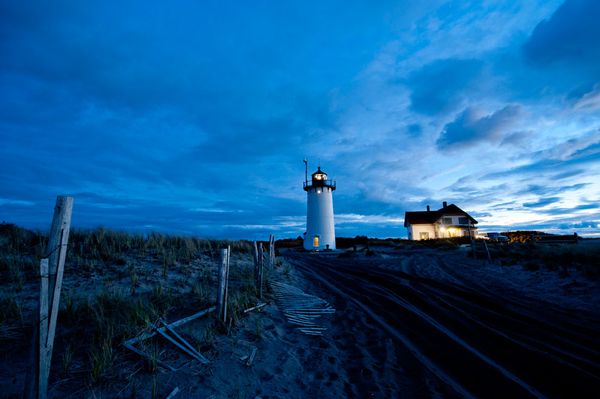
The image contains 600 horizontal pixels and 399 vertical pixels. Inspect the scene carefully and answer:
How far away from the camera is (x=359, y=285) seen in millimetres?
13453

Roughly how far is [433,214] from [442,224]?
3046 mm

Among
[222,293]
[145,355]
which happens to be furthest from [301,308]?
[145,355]

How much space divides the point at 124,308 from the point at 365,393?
17.7 ft

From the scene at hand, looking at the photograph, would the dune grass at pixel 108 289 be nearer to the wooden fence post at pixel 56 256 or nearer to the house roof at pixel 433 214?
the wooden fence post at pixel 56 256

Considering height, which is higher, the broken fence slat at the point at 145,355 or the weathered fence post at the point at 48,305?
the weathered fence post at the point at 48,305

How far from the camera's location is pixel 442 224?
167 ft

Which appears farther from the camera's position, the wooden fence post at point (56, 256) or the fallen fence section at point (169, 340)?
the fallen fence section at point (169, 340)

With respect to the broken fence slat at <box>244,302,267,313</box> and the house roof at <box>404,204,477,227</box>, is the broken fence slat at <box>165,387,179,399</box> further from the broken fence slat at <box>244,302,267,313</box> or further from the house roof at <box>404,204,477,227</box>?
the house roof at <box>404,204,477,227</box>

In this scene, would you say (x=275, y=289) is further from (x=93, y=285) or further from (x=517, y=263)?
(x=517, y=263)

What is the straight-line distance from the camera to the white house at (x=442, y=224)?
167ft

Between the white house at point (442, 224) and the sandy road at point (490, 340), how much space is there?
1699 inches

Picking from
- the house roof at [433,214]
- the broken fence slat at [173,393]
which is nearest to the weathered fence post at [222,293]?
the broken fence slat at [173,393]

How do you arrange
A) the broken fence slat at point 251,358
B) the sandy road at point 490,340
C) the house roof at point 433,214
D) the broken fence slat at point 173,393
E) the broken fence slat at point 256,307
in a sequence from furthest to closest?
the house roof at point 433,214
the broken fence slat at point 256,307
the broken fence slat at point 251,358
the sandy road at point 490,340
the broken fence slat at point 173,393

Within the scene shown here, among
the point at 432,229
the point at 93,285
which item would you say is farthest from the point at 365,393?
the point at 432,229
